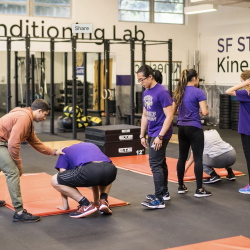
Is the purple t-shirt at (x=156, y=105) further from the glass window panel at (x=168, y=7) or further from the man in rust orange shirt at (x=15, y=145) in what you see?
the glass window panel at (x=168, y=7)

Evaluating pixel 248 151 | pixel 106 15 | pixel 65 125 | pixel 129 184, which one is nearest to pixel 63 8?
pixel 106 15

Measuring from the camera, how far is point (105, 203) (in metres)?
3.66

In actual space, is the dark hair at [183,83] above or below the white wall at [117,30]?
below

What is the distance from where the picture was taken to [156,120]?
155 inches

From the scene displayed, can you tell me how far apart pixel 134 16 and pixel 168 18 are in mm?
1094

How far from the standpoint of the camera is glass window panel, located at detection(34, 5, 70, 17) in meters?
10.8

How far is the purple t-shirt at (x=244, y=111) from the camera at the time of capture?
13.9 feet

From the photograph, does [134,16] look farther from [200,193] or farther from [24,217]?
[24,217]

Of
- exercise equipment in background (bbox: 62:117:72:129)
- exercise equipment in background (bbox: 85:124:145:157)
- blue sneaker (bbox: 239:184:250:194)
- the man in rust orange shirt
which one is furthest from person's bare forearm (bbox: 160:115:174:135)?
exercise equipment in background (bbox: 62:117:72:129)

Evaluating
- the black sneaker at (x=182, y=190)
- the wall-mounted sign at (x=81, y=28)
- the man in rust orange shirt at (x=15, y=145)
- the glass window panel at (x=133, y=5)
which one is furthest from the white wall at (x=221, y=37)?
the man in rust orange shirt at (x=15, y=145)

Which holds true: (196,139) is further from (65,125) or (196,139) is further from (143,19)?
(143,19)

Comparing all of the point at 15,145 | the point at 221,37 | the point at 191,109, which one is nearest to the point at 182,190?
the point at 191,109

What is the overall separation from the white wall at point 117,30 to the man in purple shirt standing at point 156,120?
282 inches

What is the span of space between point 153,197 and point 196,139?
713mm
